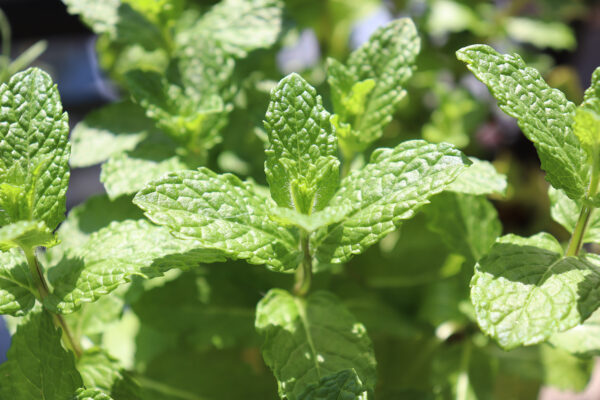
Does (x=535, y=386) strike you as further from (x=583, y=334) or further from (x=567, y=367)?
(x=583, y=334)

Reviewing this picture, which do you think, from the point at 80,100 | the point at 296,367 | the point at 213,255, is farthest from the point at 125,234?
the point at 80,100

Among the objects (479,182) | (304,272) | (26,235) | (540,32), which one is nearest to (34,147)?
(26,235)

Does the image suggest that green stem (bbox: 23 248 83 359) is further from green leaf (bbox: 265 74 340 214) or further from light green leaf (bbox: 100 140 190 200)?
green leaf (bbox: 265 74 340 214)

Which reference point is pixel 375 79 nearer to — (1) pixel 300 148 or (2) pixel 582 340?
(1) pixel 300 148

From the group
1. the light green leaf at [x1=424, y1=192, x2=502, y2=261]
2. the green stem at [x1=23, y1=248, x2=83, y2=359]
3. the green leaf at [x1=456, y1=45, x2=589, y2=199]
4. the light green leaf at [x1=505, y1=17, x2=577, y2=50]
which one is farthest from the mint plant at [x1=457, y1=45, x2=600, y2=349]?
the light green leaf at [x1=505, y1=17, x2=577, y2=50]

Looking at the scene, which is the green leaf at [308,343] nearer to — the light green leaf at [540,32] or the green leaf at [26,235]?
→ the green leaf at [26,235]

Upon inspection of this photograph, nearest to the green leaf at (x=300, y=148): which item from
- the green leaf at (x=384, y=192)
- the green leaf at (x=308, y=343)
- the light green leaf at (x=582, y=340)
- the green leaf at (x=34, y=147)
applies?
the green leaf at (x=384, y=192)
